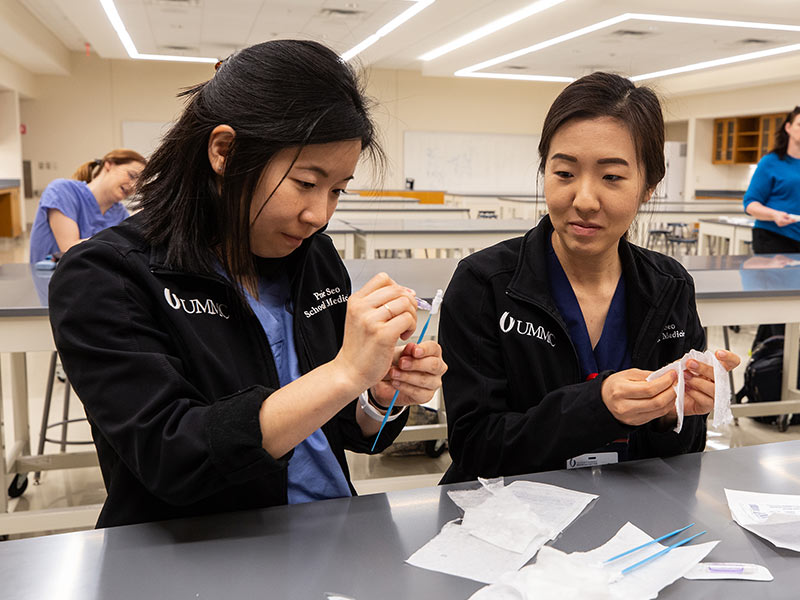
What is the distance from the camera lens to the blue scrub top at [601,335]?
Result: 53.9 inches

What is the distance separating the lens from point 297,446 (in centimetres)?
113

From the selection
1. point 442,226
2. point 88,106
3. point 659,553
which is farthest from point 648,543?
point 88,106

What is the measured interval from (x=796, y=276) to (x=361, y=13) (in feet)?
21.2

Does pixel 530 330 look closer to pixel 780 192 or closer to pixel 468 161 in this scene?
pixel 780 192

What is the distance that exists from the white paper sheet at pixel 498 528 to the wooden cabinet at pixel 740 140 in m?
13.5

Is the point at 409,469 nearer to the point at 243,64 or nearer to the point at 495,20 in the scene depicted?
the point at 243,64

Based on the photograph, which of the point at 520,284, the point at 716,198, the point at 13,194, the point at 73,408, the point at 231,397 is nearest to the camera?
the point at 231,397

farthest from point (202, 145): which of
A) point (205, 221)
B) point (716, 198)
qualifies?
point (716, 198)

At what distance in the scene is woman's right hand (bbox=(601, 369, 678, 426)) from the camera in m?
1.08

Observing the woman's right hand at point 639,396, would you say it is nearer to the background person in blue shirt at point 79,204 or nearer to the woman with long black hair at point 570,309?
the woman with long black hair at point 570,309

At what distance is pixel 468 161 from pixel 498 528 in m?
15.1

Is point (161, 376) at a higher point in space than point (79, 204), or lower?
lower

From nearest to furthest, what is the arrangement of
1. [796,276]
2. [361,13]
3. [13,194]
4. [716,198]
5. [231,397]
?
[231,397] < [796,276] < [361,13] < [13,194] < [716,198]

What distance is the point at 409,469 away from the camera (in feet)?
9.82
